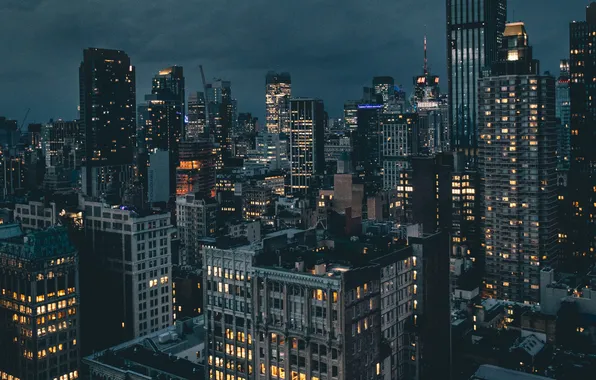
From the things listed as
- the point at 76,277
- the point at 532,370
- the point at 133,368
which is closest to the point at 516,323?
the point at 532,370

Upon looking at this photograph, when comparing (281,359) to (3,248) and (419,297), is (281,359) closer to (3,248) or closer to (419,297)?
(419,297)

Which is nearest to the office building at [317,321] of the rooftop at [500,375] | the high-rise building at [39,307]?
the rooftop at [500,375]

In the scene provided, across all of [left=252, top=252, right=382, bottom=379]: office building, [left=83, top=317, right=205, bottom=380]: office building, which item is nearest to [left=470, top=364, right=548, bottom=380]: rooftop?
[left=252, top=252, right=382, bottom=379]: office building

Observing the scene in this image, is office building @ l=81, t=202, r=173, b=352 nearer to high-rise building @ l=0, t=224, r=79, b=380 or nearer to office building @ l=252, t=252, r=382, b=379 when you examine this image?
high-rise building @ l=0, t=224, r=79, b=380

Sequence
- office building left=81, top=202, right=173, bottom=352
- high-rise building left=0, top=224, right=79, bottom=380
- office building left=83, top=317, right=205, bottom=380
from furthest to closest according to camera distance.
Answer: office building left=81, top=202, right=173, bottom=352 → high-rise building left=0, top=224, right=79, bottom=380 → office building left=83, top=317, right=205, bottom=380

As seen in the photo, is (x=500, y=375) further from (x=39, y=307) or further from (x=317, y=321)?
(x=39, y=307)
